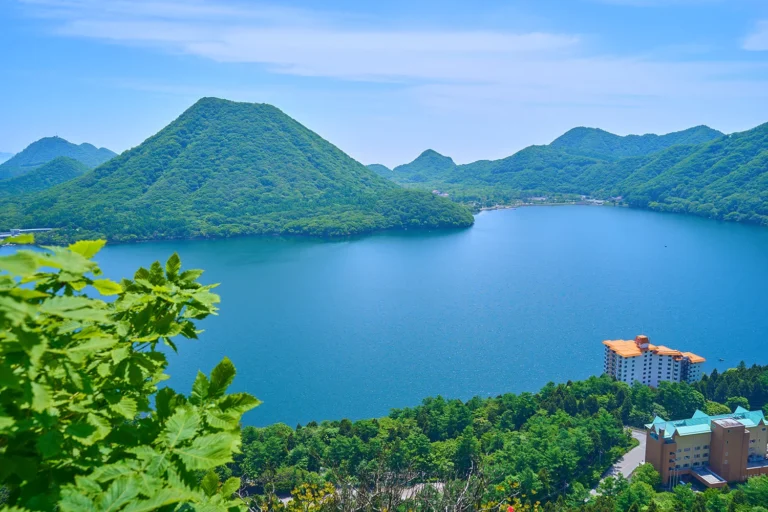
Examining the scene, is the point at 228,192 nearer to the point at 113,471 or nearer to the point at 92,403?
the point at 92,403

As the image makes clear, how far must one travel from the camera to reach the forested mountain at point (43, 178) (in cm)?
5462

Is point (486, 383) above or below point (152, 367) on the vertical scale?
below

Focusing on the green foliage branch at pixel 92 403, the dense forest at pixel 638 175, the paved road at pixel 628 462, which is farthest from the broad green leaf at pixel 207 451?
the dense forest at pixel 638 175

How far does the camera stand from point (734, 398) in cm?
1352

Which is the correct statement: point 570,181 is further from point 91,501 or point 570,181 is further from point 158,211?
point 91,501

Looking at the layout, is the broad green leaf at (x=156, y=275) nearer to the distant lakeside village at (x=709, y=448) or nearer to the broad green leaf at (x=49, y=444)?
the broad green leaf at (x=49, y=444)

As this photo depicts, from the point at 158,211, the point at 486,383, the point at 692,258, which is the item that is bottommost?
the point at 486,383

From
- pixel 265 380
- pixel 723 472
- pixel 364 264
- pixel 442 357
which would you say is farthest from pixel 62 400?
pixel 364 264

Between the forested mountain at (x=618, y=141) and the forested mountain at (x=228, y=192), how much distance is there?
174ft

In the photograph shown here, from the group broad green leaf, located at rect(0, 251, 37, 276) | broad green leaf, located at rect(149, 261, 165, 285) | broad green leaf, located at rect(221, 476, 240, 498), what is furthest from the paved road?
broad green leaf, located at rect(0, 251, 37, 276)

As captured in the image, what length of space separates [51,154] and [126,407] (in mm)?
113475

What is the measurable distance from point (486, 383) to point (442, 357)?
6.69 ft

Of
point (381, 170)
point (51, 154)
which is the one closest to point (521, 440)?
point (381, 170)

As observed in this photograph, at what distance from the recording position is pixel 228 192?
153 ft
